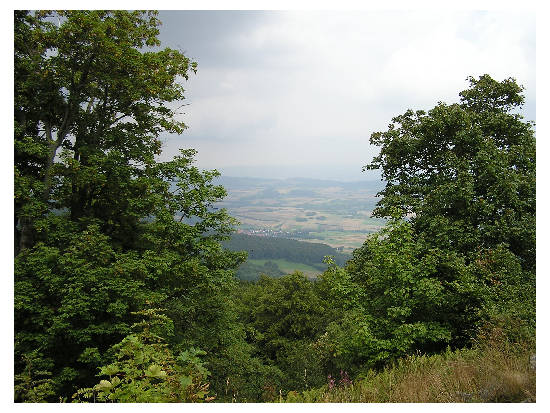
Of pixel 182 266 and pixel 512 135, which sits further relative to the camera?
pixel 512 135

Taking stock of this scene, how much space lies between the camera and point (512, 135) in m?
13.0

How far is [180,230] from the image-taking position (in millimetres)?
12102

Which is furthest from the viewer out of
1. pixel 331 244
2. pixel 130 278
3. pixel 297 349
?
pixel 331 244

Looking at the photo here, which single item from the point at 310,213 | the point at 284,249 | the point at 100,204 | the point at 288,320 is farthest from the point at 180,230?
the point at 310,213

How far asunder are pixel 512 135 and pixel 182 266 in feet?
45.6

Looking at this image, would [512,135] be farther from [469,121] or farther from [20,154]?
[20,154]

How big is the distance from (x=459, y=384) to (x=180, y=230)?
9.78m

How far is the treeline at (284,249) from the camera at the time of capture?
348 feet

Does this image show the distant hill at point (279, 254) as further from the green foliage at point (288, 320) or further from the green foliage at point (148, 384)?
the green foliage at point (148, 384)

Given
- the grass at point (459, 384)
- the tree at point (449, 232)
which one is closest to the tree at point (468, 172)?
the tree at point (449, 232)

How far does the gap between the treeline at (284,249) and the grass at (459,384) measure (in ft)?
311

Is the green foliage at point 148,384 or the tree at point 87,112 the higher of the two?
the tree at point 87,112

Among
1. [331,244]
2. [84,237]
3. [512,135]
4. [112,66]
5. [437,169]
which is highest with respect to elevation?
[112,66]

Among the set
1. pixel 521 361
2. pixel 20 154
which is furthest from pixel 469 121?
pixel 20 154
